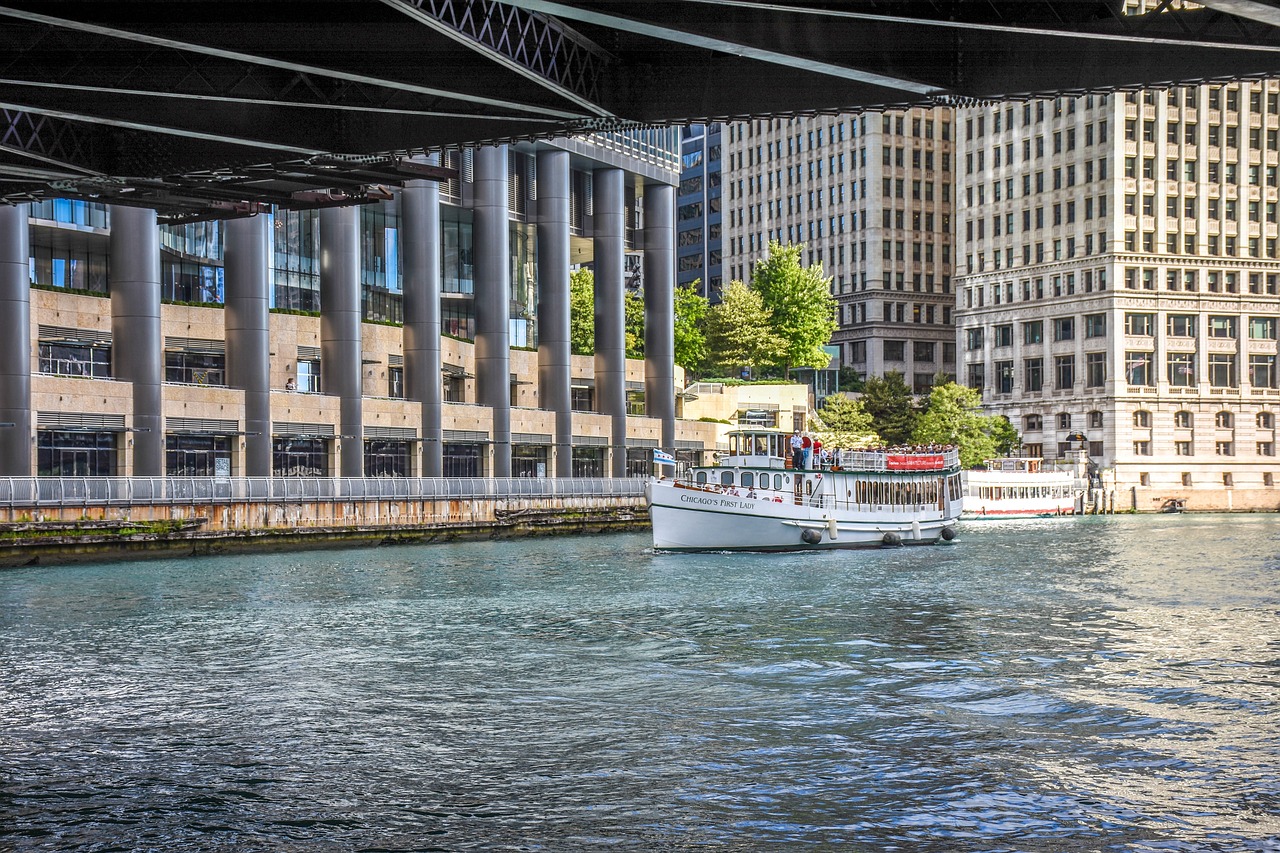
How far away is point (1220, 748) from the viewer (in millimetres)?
25453

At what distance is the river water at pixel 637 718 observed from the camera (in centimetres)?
2077

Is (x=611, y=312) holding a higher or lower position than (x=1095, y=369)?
higher

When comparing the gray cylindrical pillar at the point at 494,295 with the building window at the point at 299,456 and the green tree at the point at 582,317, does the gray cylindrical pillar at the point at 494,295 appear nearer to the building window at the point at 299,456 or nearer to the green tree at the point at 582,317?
the building window at the point at 299,456

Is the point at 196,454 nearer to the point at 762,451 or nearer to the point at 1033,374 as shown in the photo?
the point at 762,451

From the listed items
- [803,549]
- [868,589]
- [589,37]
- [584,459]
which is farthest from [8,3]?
[584,459]

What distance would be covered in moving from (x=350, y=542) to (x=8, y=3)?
198ft

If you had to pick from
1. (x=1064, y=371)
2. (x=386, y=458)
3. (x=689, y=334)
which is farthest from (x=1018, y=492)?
(x=386, y=458)

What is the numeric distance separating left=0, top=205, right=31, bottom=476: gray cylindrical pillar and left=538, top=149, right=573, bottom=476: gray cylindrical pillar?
143ft

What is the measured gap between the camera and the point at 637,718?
2827 cm

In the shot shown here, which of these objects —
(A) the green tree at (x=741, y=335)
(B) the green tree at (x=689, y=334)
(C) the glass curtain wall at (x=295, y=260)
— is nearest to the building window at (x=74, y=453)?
(C) the glass curtain wall at (x=295, y=260)

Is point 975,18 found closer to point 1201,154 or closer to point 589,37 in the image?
point 589,37

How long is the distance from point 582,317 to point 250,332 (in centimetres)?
4598

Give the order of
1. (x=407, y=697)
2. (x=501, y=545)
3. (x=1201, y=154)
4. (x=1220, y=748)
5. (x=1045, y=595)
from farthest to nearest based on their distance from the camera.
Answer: (x=1201, y=154), (x=501, y=545), (x=1045, y=595), (x=407, y=697), (x=1220, y=748)

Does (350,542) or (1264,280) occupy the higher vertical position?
(1264,280)
